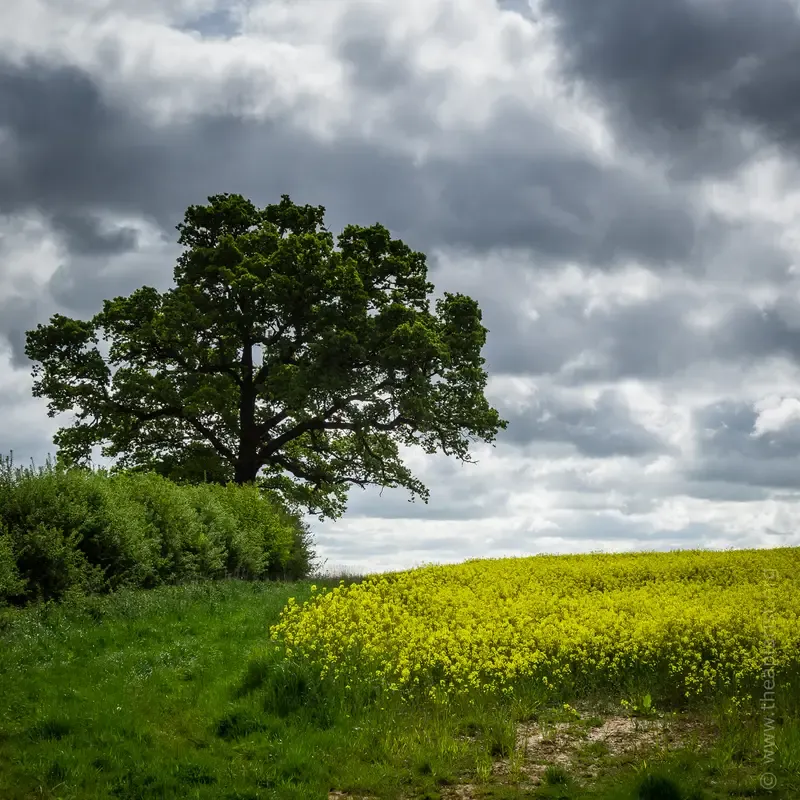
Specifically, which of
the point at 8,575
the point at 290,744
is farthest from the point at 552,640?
the point at 8,575

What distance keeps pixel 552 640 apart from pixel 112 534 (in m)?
12.9

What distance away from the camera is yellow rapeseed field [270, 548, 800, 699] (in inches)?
509

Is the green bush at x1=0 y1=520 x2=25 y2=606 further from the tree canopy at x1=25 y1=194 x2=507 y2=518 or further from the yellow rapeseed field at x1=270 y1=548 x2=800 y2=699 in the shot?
the tree canopy at x1=25 y1=194 x2=507 y2=518

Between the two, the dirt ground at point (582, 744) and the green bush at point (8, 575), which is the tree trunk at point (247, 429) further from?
the dirt ground at point (582, 744)

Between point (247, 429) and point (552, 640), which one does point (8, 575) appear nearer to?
point (552, 640)

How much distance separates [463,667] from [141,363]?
99.2 ft

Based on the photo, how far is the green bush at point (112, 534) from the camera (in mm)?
20219

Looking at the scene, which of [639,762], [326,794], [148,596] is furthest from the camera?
[148,596]

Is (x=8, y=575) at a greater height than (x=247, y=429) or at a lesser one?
lesser

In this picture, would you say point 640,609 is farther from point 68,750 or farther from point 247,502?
point 247,502

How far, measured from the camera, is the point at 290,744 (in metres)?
10.7

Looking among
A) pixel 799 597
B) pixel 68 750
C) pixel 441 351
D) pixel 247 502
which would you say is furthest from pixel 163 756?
pixel 441 351

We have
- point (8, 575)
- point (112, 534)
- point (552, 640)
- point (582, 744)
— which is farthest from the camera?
point (112, 534)

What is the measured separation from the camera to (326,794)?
31.3ft
